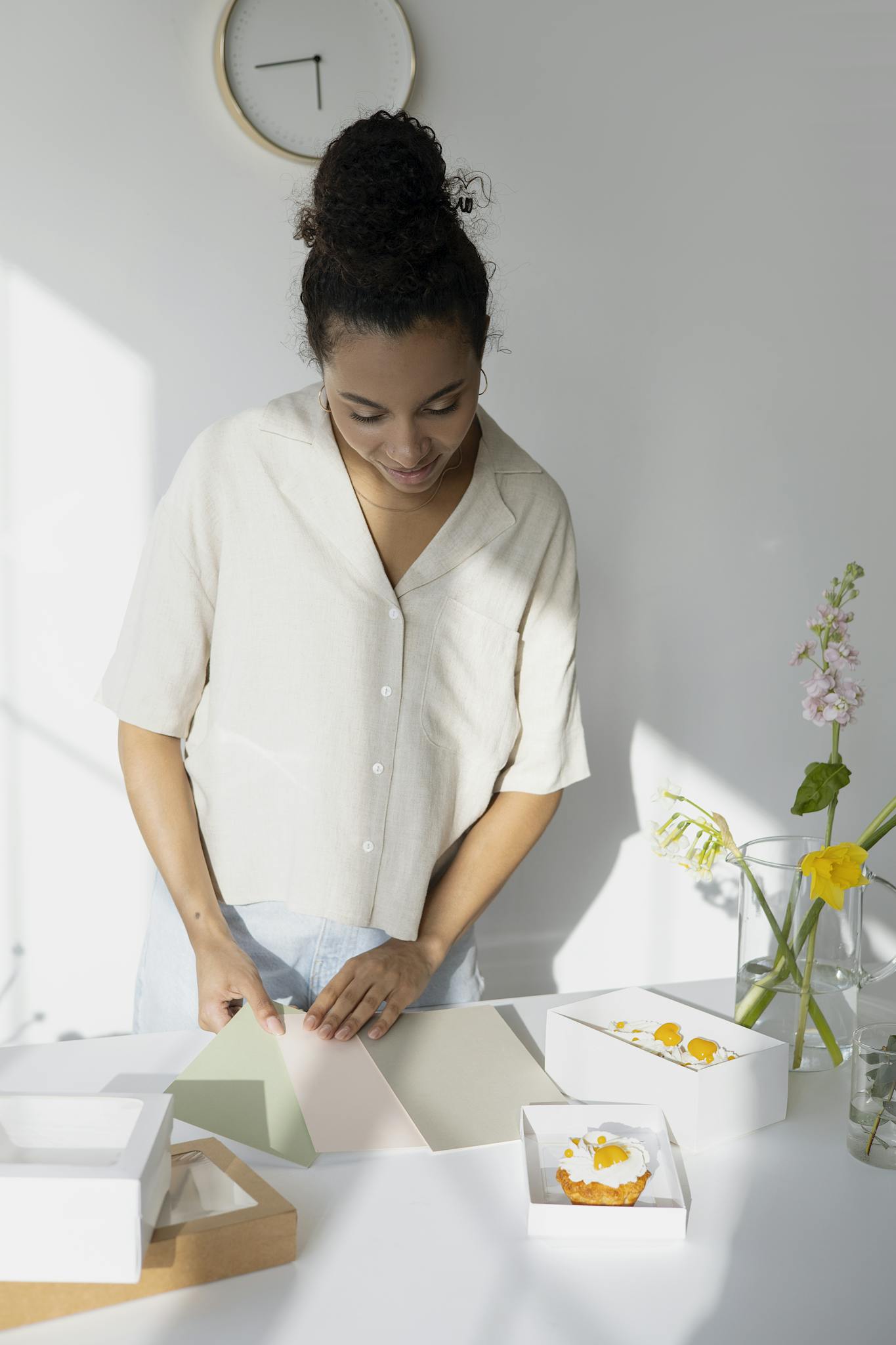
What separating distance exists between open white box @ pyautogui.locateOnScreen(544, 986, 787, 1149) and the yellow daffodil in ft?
0.46

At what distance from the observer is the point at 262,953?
133 cm

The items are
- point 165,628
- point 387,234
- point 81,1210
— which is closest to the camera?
point 81,1210

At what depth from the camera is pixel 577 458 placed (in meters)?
1.97

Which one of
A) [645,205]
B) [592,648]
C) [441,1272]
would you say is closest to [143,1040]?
[441,1272]

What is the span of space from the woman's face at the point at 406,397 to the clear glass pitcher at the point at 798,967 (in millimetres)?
521

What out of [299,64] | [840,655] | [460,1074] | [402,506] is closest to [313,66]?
[299,64]

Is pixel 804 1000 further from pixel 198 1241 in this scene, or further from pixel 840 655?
pixel 198 1241

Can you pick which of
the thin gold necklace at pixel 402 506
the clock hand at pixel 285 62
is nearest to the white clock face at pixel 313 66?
the clock hand at pixel 285 62

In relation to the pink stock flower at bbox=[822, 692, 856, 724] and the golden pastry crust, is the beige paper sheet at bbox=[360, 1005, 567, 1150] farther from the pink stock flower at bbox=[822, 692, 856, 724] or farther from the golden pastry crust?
the pink stock flower at bbox=[822, 692, 856, 724]

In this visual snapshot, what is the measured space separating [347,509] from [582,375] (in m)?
0.79

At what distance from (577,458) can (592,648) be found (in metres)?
0.34

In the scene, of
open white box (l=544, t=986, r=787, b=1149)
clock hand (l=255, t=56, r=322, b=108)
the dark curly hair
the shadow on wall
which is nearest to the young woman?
the dark curly hair

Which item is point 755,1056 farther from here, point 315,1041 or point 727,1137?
point 315,1041

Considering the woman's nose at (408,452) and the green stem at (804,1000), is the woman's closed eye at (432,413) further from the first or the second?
the green stem at (804,1000)
